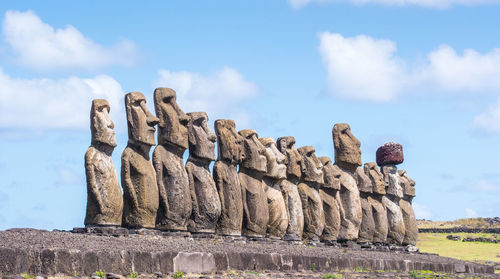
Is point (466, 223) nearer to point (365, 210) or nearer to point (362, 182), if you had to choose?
point (365, 210)

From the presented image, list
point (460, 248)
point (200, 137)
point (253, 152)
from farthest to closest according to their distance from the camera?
1. point (460, 248)
2. point (253, 152)
3. point (200, 137)

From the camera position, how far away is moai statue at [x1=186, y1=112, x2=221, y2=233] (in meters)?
17.1

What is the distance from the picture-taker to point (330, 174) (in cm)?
2325

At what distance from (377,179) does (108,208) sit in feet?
42.6

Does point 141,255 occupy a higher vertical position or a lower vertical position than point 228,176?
lower

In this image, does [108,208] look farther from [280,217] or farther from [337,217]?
[337,217]

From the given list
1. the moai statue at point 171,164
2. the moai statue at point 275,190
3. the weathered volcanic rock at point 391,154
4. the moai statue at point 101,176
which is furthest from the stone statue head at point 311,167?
the moai statue at point 101,176

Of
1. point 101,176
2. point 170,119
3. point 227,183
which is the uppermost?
point 170,119

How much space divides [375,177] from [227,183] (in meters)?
9.15

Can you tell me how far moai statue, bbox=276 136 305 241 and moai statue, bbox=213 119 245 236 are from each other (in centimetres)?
253

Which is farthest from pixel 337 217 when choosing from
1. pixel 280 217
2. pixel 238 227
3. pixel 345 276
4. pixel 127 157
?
pixel 127 157

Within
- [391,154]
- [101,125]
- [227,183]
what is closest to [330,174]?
[391,154]

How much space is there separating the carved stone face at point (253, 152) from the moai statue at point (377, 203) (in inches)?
278

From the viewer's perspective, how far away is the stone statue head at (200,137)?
57.4 feet
